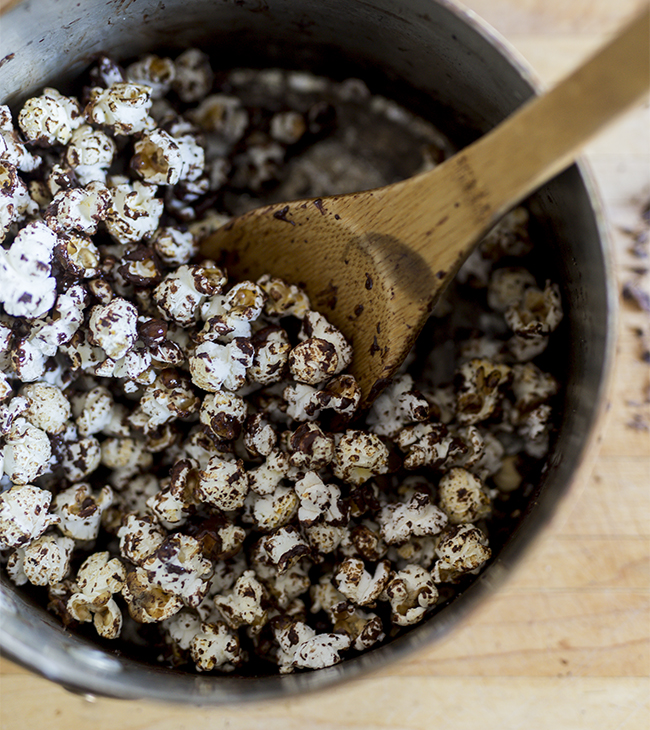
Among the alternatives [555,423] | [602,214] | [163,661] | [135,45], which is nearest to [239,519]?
[163,661]

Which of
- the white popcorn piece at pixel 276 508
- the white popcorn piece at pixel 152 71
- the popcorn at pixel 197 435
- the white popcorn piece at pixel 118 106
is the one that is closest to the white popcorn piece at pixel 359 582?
the popcorn at pixel 197 435

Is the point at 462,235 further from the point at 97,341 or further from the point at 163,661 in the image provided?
the point at 163,661

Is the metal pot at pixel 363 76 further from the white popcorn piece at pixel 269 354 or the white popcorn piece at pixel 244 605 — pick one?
the white popcorn piece at pixel 269 354

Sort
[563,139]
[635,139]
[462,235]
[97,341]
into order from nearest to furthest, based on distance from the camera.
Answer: [563,139] < [462,235] < [97,341] < [635,139]

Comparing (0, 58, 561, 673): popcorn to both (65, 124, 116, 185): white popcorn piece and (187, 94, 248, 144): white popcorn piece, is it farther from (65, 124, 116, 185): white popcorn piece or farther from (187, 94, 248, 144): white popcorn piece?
(187, 94, 248, 144): white popcorn piece

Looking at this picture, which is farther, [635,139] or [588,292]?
Answer: [635,139]

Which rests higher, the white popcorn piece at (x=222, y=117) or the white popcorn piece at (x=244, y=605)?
the white popcorn piece at (x=222, y=117)

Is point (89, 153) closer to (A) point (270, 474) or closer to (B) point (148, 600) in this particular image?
(A) point (270, 474)
